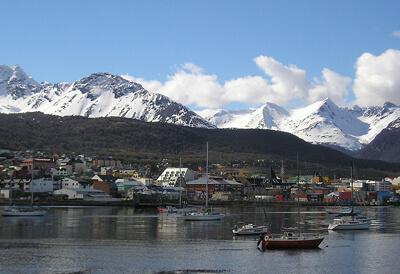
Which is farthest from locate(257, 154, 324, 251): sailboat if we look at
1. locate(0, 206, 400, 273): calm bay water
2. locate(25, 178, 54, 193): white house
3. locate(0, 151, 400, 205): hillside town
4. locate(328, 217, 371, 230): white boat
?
A: locate(25, 178, 54, 193): white house

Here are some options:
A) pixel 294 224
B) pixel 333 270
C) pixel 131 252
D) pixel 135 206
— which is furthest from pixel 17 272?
pixel 135 206

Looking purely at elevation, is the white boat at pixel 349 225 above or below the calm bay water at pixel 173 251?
above

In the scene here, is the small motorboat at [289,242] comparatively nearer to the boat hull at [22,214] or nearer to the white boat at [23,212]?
the boat hull at [22,214]

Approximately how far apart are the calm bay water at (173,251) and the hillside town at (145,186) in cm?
5418

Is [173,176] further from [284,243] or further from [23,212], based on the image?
[284,243]

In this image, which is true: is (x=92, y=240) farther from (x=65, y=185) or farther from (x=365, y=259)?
(x=65, y=185)

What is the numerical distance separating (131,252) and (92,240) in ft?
28.2

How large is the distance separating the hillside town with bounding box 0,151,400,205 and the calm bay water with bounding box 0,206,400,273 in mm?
54181

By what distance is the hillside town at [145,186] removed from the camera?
413 ft

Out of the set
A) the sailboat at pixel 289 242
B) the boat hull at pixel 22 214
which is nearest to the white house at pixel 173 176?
the boat hull at pixel 22 214

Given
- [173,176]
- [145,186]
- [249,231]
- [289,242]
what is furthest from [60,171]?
[289,242]

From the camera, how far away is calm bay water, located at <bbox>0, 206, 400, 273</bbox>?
39.8m

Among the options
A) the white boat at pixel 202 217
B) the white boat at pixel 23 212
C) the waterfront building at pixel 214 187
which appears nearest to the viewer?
the white boat at pixel 202 217

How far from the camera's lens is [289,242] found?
4850cm
